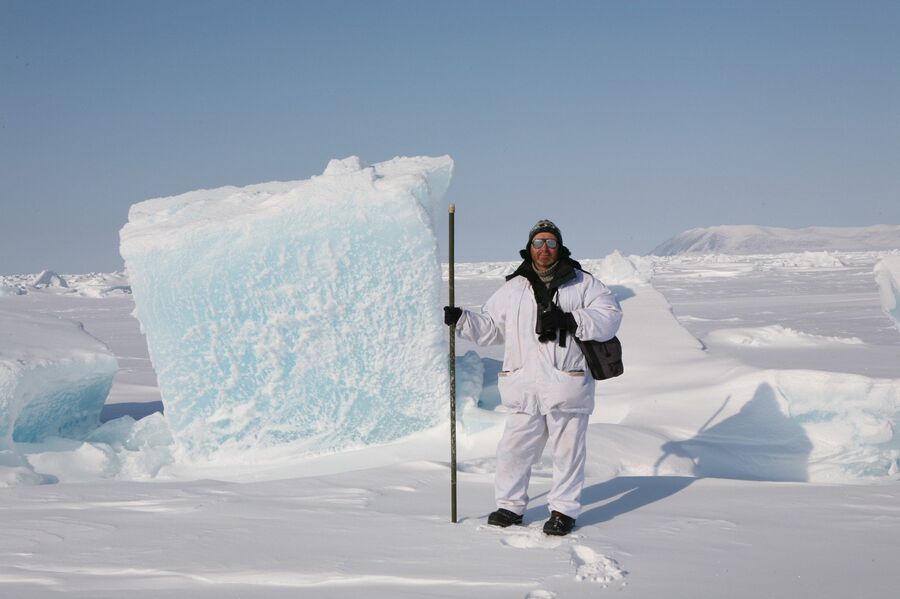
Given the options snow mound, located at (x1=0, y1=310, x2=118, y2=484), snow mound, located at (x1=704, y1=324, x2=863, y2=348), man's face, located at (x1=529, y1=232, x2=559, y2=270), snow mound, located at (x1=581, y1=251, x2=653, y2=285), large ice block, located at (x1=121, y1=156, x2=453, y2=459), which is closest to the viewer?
man's face, located at (x1=529, y1=232, x2=559, y2=270)

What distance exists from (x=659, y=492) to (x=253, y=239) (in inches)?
115

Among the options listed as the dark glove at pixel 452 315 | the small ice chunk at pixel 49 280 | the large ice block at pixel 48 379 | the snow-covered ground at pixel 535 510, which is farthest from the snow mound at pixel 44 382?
the small ice chunk at pixel 49 280

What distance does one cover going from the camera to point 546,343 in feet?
10.1

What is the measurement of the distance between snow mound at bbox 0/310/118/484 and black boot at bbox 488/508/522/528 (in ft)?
9.82

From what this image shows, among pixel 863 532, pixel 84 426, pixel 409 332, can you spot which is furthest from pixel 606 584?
pixel 84 426

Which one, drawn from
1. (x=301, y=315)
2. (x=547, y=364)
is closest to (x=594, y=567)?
(x=547, y=364)

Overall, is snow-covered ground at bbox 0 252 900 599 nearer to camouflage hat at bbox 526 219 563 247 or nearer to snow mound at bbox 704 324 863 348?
camouflage hat at bbox 526 219 563 247

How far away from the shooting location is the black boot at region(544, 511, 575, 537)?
284cm

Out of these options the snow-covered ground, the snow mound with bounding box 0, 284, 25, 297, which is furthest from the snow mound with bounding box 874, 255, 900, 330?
the snow mound with bounding box 0, 284, 25, 297

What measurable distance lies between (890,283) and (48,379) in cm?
605

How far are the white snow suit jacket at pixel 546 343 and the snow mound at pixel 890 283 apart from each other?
3.71 meters

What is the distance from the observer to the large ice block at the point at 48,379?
4895mm

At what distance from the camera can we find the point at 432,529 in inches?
115

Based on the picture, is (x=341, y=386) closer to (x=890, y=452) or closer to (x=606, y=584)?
(x=606, y=584)
